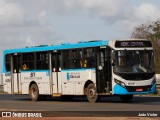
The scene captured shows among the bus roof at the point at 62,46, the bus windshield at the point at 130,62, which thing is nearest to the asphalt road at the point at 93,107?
the bus windshield at the point at 130,62

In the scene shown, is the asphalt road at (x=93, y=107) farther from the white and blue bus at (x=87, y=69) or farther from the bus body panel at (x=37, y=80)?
the bus body panel at (x=37, y=80)

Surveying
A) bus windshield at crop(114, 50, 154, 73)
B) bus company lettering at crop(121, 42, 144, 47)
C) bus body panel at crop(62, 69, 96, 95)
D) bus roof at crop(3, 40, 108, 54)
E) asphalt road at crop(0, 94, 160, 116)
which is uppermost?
bus roof at crop(3, 40, 108, 54)

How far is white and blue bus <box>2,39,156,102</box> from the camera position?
2773cm

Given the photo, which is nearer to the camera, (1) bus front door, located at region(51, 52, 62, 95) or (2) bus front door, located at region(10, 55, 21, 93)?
(1) bus front door, located at region(51, 52, 62, 95)

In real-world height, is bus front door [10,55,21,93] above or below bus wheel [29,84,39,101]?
above

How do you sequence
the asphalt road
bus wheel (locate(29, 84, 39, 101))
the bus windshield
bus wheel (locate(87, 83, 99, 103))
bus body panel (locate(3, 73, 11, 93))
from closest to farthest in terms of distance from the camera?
the asphalt road → the bus windshield → bus wheel (locate(87, 83, 99, 103)) → bus wheel (locate(29, 84, 39, 101)) → bus body panel (locate(3, 73, 11, 93))

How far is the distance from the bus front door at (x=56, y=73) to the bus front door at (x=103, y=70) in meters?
3.54

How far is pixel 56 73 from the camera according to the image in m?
31.6

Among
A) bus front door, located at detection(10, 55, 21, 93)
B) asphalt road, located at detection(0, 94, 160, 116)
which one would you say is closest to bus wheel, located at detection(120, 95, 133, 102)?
asphalt road, located at detection(0, 94, 160, 116)

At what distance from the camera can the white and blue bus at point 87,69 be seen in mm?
27734

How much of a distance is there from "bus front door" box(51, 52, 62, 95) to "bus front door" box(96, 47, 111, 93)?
3537 mm

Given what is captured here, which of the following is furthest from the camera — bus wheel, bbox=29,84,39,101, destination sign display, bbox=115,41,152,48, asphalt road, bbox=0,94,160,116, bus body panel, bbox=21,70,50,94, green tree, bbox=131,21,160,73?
green tree, bbox=131,21,160,73

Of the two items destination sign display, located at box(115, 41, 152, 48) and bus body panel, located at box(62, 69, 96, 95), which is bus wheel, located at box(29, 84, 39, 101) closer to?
bus body panel, located at box(62, 69, 96, 95)

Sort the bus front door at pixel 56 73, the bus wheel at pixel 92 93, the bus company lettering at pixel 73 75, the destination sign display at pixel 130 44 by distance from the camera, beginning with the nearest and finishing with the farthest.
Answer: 1. the destination sign display at pixel 130 44
2. the bus wheel at pixel 92 93
3. the bus company lettering at pixel 73 75
4. the bus front door at pixel 56 73
